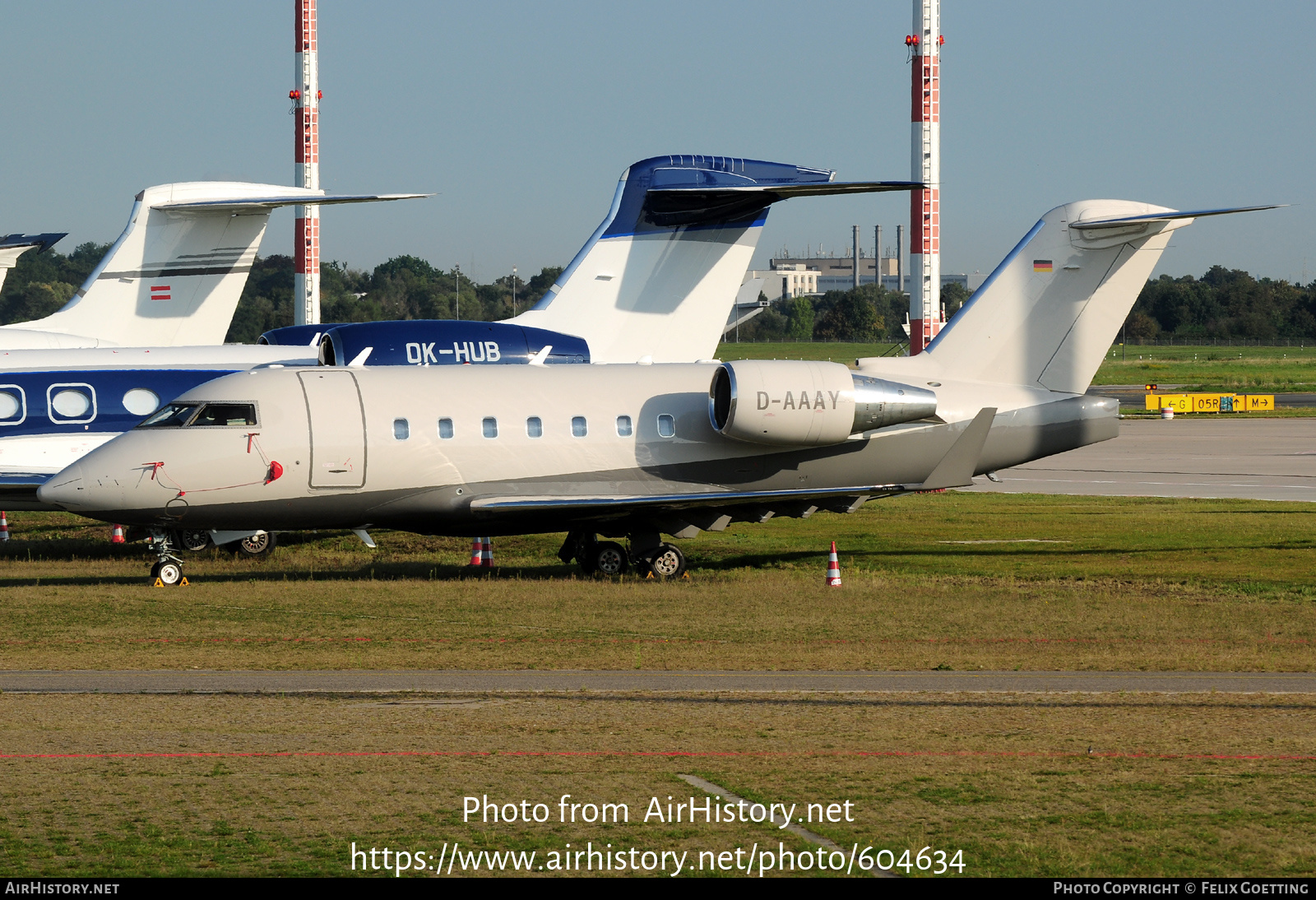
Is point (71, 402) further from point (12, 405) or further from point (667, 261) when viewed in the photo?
point (667, 261)

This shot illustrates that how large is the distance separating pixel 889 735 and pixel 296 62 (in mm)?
42819

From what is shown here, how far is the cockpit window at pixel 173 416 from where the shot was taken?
23703mm

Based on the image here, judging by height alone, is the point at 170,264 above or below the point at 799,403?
above

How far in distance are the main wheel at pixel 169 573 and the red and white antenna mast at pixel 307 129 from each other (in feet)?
91.1

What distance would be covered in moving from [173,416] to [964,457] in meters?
12.7

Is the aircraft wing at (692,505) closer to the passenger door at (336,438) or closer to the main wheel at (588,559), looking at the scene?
the main wheel at (588,559)

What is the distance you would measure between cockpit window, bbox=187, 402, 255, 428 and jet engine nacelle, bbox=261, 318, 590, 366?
133 inches

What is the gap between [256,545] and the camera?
29.1 meters

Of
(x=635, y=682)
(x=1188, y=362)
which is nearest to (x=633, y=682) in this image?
(x=635, y=682)

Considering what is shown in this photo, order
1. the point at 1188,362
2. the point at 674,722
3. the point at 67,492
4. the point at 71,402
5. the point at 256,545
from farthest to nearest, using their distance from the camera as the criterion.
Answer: the point at 1188,362 → the point at 256,545 → the point at 71,402 → the point at 67,492 → the point at 674,722

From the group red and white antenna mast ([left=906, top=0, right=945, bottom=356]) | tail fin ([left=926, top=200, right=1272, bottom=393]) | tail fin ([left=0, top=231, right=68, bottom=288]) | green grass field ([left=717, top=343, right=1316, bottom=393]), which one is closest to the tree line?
green grass field ([left=717, top=343, right=1316, bottom=393])

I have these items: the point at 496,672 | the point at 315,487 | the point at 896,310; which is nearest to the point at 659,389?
the point at 315,487

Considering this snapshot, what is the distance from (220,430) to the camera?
23609mm

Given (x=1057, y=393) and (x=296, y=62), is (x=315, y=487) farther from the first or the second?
(x=296, y=62)
